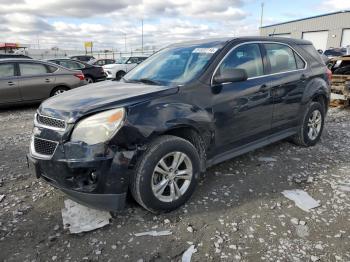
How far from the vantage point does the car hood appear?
2.90m

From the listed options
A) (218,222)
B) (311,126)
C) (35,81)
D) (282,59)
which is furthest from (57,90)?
(218,222)

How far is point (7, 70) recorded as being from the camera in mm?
8531

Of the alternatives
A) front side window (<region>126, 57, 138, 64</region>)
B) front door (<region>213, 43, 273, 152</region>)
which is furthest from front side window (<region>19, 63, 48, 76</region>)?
front side window (<region>126, 57, 138, 64</region>)

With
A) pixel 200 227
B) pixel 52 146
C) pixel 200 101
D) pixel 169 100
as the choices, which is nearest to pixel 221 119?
pixel 200 101

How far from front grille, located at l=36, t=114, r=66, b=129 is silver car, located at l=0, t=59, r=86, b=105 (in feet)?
20.0

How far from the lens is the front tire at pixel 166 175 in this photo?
2.94m

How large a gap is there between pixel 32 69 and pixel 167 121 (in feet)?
23.9

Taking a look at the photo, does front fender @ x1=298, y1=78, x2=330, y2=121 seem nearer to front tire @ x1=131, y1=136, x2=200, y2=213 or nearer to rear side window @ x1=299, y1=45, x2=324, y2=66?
rear side window @ x1=299, y1=45, x2=324, y2=66

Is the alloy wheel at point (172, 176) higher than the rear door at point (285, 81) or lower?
lower

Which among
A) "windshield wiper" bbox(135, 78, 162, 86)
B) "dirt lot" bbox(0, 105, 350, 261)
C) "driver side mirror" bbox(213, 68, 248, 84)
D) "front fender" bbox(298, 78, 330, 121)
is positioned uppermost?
"driver side mirror" bbox(213, 68, 248, 84)

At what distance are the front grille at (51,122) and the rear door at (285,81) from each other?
8.89 feet

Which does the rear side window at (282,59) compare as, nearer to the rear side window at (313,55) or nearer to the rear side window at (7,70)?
the rear side window at (313,55)

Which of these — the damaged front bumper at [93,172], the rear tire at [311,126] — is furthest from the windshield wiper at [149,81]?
the rear tire at [311,126]

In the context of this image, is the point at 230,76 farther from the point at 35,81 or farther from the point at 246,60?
the point at 35,81
